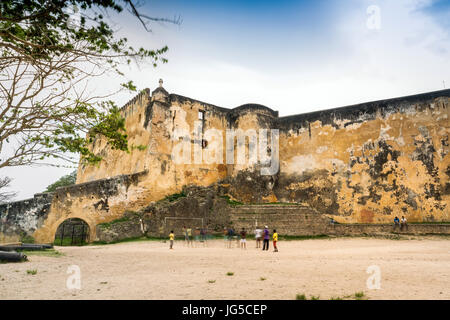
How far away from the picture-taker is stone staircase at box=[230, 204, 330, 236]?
1530 centimetres

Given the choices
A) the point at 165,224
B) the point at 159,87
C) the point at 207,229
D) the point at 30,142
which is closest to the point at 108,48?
the point at 30,142

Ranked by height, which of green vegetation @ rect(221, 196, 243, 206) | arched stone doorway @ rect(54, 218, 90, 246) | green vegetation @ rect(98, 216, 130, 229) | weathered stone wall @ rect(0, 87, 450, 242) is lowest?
arched stone doorway @ rect(54, 218, 90, 246)

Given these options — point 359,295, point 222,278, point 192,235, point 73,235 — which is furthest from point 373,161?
point 73,235

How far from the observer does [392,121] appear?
17.2 m

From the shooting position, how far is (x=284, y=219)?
1559cm

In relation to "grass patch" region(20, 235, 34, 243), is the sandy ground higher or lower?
higher

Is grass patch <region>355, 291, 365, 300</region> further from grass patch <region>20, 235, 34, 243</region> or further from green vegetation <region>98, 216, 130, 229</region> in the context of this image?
grass patch <region>20, 235, 34, 243</region>

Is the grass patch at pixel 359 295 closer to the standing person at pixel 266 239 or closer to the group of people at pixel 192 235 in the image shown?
the standing person at pixel 266 239

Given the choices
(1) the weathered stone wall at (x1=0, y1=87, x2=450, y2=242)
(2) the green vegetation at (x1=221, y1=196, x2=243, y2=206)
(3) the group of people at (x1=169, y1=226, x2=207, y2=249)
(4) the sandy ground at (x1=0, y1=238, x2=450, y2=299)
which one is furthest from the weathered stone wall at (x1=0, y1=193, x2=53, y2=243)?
(2) the green vegetation at (x1=221, y1=196, x2=243, y2=206)

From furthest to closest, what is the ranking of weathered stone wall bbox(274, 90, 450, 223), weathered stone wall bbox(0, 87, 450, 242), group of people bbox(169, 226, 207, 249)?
weathered stone wall bbox(274, 90, 450, 223) < weathered stone wall bbox(0, 87, 450, 242) < group of people bbox(169, 226, 207, 249)

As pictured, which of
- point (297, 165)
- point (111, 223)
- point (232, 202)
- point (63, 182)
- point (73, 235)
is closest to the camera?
point (111, 223)

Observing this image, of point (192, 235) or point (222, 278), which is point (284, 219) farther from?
point (222, 278)

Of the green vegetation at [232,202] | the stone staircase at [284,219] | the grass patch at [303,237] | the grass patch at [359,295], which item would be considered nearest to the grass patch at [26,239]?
the stone staircase at [284,219]
